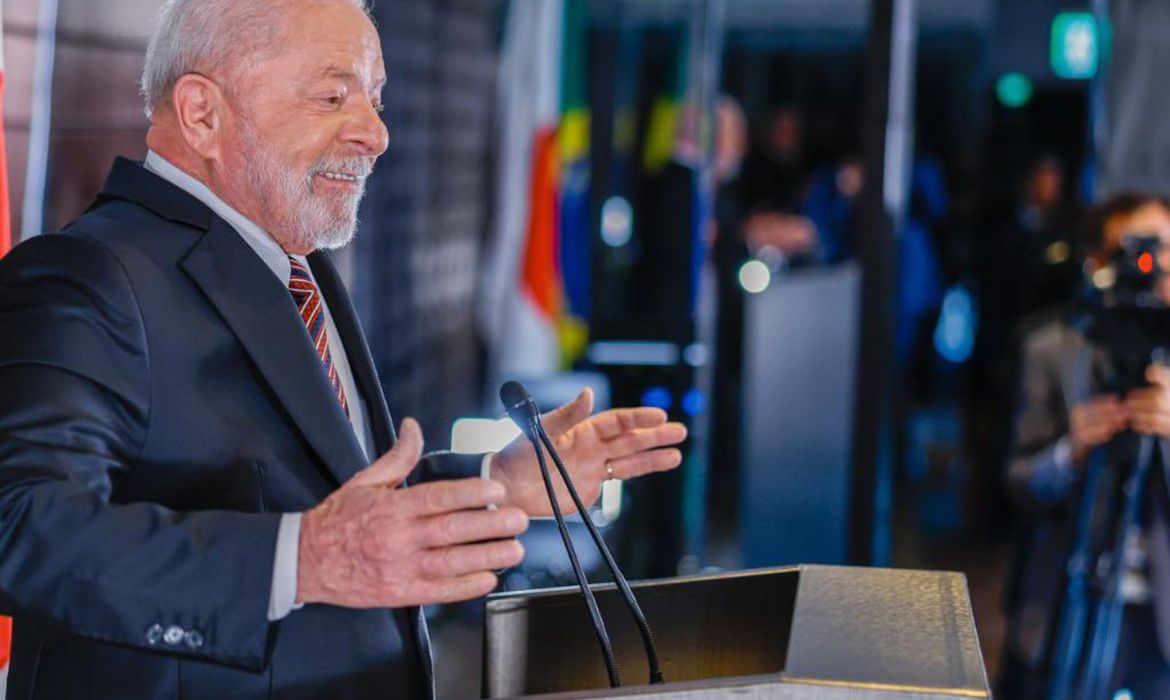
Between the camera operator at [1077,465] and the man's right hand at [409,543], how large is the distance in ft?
6.29

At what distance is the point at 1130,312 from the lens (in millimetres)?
2711

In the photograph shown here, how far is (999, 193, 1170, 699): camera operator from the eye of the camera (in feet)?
9.29

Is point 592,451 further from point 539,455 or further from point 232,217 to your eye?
point 232,217

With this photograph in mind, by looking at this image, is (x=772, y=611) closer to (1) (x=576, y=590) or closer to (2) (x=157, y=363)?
(1) (x=576, y=590)

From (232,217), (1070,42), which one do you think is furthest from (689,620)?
(1070,42)

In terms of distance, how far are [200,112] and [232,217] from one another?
0.12 meters

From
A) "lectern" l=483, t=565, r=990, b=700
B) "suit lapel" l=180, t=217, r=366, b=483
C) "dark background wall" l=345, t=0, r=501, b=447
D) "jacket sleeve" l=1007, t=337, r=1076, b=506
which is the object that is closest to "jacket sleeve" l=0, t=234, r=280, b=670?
"suit lapel" l=180, t=217, r=366, b=483

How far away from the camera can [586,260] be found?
587 cm

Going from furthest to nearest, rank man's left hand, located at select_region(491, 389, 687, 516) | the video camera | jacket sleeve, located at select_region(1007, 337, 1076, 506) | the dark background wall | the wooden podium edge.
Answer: the dark background wall
jacket sleeve, located at select_region(1007, 337, 1076, 506)
the video camera
man's left hand, located at select_region(491, 389, 687, 516)
the wooden podium edge

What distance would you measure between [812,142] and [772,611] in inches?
501

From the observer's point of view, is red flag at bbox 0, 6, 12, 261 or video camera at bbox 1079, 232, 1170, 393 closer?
red flag at bbox 0, 6, 12, 261

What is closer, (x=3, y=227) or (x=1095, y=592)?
(x=3, y=227)

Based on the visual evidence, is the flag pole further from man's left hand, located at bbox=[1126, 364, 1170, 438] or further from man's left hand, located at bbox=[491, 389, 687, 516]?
man's left hand, located at bbox=[1126, 364, 1170, 438]

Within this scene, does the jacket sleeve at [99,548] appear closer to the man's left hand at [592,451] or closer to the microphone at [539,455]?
the microphone at [539,455]
